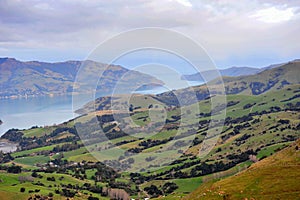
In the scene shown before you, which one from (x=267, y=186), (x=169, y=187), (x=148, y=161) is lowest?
(x=169, y=187)

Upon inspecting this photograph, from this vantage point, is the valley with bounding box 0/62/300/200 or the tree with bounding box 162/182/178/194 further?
the tree with bounding box 162/182/178/194

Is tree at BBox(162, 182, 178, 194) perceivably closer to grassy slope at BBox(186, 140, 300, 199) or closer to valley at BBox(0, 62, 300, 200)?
valley at BBox(0, 62, 300, 200)

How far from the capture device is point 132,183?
390 feet

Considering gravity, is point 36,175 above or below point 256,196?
below

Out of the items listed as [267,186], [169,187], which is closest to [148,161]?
[169,187]

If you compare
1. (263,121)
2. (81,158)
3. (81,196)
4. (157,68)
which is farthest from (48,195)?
(263,121)

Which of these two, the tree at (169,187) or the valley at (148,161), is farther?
the tree at (169,187)

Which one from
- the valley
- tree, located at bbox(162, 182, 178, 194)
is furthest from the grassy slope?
tree, located at bbox(162, 182, 178, 194)

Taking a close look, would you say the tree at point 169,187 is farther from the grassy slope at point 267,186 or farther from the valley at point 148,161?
the grassy slope at point 267,186

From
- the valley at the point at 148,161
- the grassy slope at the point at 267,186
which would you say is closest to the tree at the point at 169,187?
the valley at the point at 148,161

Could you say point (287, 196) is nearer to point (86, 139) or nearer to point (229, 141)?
point (229, 141)

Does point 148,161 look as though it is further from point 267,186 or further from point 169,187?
point 267,186

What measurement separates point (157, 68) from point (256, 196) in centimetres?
1664

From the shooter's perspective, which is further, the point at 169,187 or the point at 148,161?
the point at 148,161
